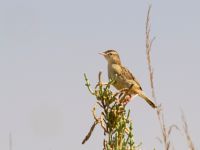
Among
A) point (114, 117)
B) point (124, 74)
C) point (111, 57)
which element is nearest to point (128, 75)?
point (124, 74)

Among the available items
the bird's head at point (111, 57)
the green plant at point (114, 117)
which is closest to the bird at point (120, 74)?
the bird's head at point (111, 57)

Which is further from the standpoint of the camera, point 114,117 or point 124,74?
point 124,74

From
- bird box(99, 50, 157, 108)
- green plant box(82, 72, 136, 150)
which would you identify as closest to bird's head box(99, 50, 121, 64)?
bird box(99, 50, 157, 108)

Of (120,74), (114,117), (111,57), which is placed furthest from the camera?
(111,57)

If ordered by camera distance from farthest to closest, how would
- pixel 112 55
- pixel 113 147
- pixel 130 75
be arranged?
pixel 112 55 < pixel 130 75 < pixel 113 147

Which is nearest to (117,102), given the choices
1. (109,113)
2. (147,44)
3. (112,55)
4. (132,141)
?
(109,113)

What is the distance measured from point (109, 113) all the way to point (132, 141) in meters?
0.27

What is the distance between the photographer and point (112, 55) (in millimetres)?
9625

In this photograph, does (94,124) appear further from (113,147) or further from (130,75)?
(130,75)

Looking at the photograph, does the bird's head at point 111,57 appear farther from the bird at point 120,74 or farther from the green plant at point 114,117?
the green plant at point 114,117

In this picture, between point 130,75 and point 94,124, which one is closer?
point 94,124

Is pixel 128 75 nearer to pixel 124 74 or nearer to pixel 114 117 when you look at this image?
pixel 124 74

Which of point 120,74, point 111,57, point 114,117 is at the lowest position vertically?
point 114,117

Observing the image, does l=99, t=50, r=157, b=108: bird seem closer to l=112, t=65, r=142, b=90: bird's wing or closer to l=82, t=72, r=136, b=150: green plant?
l=112, t=65, r=142, b=90: bird's wing
